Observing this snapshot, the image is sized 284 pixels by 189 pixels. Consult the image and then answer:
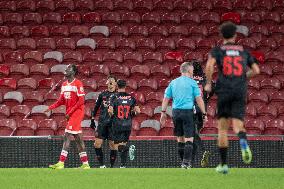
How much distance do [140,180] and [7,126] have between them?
8080 mm

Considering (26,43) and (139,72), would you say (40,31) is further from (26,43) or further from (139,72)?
(139,72)

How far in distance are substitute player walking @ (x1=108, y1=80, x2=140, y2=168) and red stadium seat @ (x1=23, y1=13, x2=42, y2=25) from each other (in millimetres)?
6632

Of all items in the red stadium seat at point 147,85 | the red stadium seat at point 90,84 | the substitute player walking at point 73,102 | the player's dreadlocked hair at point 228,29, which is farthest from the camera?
the red stadium seat at point 147,85

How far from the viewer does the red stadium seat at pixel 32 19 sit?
70.1ft

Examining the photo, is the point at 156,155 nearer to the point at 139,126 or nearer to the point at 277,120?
the point at 139,126

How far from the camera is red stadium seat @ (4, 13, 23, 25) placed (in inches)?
842

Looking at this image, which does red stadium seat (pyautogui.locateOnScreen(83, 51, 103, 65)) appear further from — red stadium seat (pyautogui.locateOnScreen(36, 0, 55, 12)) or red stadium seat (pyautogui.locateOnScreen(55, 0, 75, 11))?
red stadium seat (pyautogui.locateOnScreen(36, 0, 55, 12))

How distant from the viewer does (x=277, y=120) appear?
1788cm

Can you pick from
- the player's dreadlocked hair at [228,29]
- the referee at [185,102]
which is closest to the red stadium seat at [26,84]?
the referee at [185,102]

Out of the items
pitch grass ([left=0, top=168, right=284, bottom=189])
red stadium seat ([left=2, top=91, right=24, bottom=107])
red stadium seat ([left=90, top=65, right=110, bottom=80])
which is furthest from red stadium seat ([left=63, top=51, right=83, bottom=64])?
pitch grass ([left=0, top=168, right=284, bottom=189])

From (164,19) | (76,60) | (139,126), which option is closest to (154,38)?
(164,19)

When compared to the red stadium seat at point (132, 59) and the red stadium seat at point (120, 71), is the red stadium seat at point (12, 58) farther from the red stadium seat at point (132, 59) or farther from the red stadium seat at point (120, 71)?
the red stadium seat at point (132, 59)

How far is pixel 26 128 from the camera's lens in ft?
57.9

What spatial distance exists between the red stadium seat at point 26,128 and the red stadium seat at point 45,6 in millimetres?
5221
